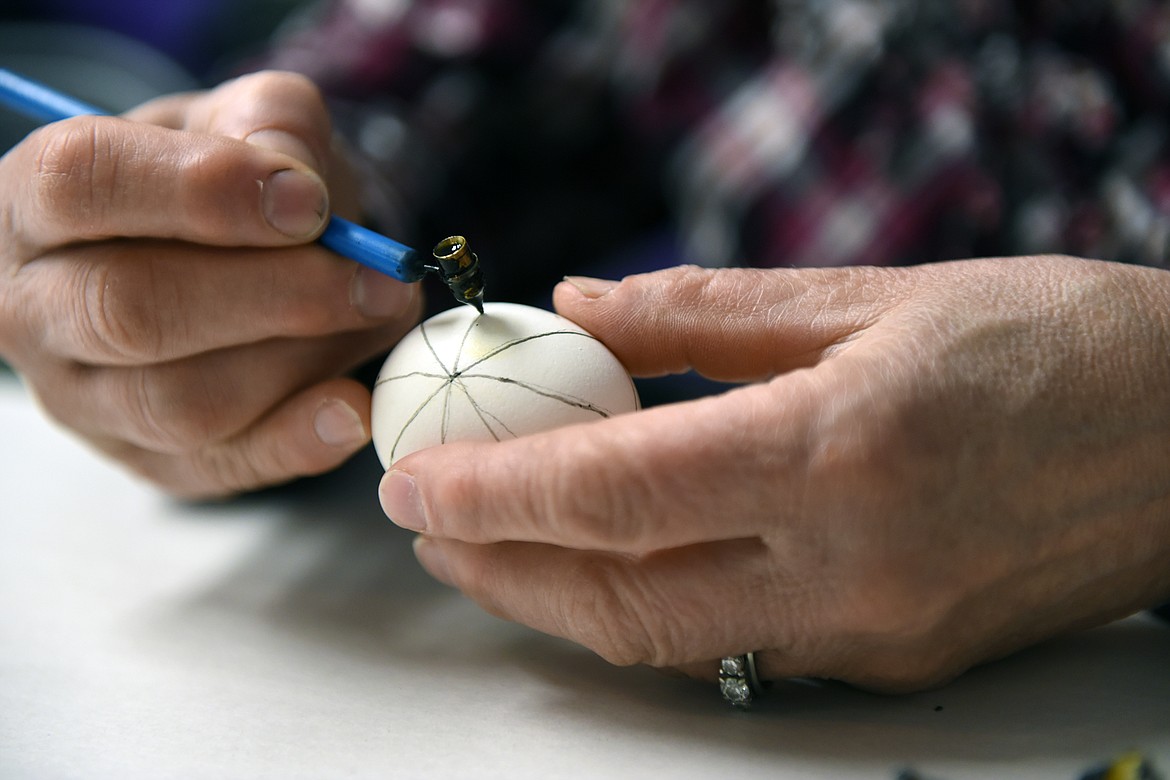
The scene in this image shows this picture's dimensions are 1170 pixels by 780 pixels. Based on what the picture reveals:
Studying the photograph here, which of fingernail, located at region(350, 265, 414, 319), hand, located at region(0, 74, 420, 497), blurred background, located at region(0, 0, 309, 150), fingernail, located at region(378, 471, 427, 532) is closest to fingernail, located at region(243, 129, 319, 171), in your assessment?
hand, located at region(0, 74, 420, 497)

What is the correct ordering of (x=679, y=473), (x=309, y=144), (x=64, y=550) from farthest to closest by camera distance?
1. (x=64, y=550)
2. (x=309, y=144)
3. (x=679, y=473)

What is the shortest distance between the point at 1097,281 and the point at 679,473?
0.40m

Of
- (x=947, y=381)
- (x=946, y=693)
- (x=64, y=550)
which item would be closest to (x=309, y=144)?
(x=64, y=550)

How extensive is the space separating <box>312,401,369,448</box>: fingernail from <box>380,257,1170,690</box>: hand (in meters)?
0.17

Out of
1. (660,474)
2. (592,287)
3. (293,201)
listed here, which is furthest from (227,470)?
(660,474)

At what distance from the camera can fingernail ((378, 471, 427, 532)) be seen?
71cm

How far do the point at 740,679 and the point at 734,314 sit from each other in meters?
0.29

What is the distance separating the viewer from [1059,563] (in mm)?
706

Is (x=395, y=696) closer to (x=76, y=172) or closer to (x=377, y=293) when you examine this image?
(x=377, y=293)

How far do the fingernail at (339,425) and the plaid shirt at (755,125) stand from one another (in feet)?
1.30

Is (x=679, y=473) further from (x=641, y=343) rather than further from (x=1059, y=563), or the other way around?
(x=1059, y=563)

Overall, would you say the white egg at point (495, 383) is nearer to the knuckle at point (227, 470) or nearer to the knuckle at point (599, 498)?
the knuckle at point (599, 498)

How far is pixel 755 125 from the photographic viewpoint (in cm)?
136

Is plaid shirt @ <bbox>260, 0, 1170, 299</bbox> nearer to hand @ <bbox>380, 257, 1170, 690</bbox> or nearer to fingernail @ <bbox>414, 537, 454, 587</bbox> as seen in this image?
hand @ <bbox>380, 257, 1170, 690</bbox>
